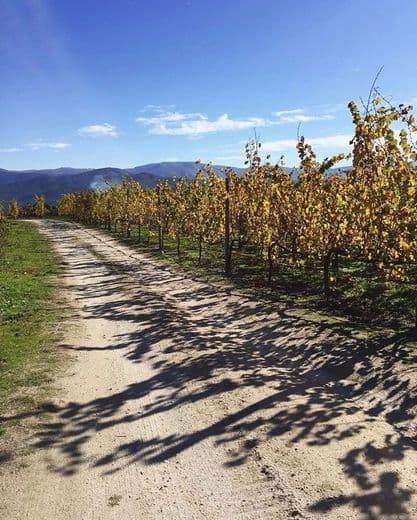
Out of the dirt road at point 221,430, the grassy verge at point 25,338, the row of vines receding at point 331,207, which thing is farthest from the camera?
the row of vines receding at point 331,207

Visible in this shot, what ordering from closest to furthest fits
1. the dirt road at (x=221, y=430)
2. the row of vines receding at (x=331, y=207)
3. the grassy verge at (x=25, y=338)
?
the dirt road at (x=221, y=430) → the grassy verge at (x=25, y=338) → the row of vines receding at (x=331, y=207)

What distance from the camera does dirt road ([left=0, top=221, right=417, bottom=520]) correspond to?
17.0ft

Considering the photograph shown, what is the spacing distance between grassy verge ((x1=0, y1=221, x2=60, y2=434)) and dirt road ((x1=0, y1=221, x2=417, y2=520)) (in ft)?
1.76

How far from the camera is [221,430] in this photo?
6.70 meters

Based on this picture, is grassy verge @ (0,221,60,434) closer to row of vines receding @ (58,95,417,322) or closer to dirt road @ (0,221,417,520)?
dirt road @ (0,221,417,520)

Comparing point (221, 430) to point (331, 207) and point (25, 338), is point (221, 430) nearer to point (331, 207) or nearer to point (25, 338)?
point (25, 338)

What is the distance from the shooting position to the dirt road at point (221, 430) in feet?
17.0

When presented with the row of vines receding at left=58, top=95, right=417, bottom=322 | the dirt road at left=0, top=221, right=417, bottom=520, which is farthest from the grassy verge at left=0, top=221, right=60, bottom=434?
the row of vines receding at left=58, top=95, right=417, bottom=322

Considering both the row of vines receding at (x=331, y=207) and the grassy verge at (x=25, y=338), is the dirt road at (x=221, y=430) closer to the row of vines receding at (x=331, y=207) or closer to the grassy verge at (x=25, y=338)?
the grassy verge at (x=25, y=338)

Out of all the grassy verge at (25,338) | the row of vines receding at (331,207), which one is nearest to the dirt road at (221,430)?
the grassy verge at (25,338)

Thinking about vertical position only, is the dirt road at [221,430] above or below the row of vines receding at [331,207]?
below

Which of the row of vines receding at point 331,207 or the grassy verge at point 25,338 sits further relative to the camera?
the row of vines receding at point 331,207

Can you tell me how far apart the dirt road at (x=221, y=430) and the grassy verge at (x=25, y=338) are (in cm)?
54

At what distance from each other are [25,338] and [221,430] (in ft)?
21.6
